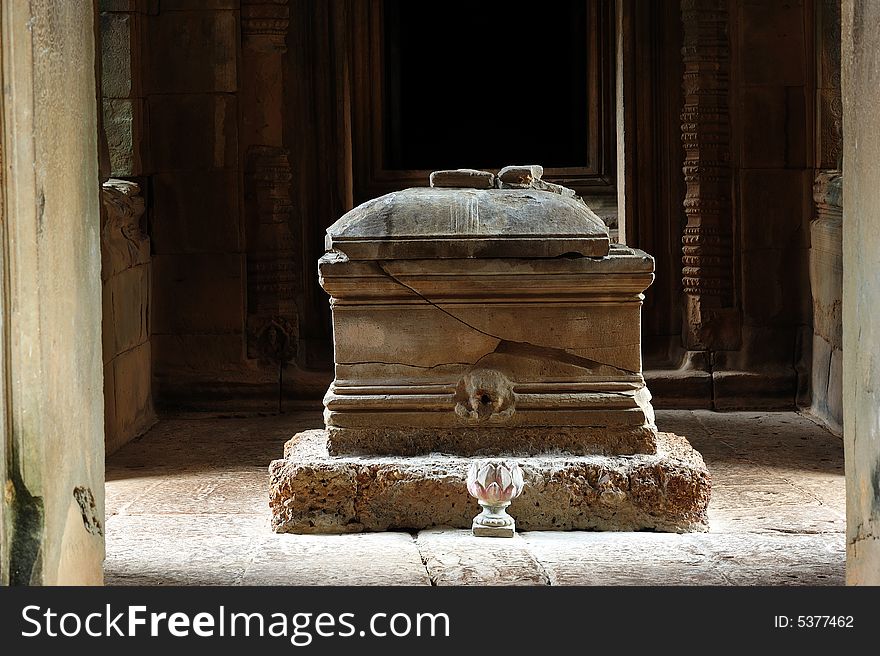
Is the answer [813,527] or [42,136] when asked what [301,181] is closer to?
[813,527]

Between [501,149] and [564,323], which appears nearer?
[564,323]

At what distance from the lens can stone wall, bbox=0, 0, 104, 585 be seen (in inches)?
128

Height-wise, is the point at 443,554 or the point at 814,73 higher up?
the point at 814,73

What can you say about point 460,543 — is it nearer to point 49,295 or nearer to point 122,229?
point 49,295

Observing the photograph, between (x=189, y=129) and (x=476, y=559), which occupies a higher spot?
(x=189, y=129)

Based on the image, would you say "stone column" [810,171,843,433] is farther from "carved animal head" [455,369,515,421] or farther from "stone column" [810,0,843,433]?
Result: "carved animal head" [455,369,515,421]

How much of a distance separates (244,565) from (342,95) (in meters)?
4.46

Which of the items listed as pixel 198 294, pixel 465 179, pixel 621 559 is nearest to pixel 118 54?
pixel 198 294

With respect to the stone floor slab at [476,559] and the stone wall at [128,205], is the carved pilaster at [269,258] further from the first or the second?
the stone floor slab at [476,559]

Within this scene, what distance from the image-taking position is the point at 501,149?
10.1 m

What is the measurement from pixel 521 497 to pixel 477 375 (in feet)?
1.51

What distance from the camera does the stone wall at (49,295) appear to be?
324 cm

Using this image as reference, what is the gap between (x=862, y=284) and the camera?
3490mm

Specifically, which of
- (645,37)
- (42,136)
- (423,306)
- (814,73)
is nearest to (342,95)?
(645,37)
